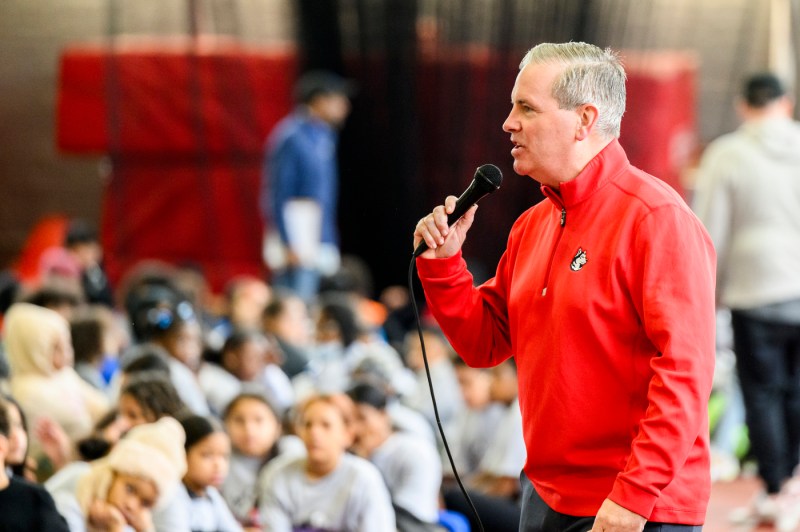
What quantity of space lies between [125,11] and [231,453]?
20.6 ft

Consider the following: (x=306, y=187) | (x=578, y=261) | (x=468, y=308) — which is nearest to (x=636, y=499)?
(x=578, y=261)

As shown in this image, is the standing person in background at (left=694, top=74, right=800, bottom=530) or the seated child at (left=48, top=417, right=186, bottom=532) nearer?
the seated child at (left=48, top=417, right=186, bottom=532)

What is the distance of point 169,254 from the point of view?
8875mm

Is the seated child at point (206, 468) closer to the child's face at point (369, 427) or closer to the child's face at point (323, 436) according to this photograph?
the child's face at point (323, 436)

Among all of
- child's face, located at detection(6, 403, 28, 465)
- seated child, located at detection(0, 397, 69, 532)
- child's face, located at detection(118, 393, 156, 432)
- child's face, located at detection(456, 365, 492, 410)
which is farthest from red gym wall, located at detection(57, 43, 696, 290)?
seated child, located at detection(0, 397, 69, 532)

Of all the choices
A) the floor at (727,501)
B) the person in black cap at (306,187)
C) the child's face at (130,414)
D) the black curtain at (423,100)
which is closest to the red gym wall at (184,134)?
the black curtain at (423,100)

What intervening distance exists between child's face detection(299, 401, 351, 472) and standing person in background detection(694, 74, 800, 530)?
5.38 ft

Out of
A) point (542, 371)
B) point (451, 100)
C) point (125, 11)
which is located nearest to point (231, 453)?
point (542, 371)

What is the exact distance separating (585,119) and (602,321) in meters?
0.33

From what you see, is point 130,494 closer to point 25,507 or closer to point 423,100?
point 25,507

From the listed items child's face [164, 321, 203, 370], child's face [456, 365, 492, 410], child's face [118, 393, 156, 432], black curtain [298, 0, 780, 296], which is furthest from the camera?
black curtain [298, 0, 780, 296]

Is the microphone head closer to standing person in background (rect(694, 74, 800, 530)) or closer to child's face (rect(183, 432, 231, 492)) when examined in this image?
child's face (rect(183, 432, 231, 492))

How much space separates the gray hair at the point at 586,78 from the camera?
6.76 ft

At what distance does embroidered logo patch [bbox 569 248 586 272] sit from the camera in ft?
6.77
